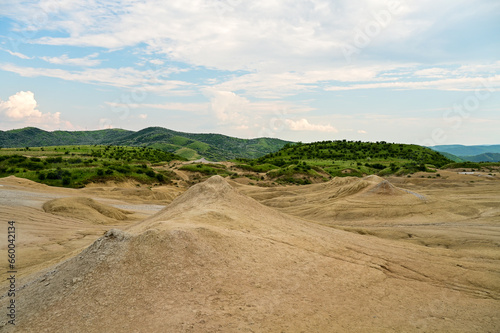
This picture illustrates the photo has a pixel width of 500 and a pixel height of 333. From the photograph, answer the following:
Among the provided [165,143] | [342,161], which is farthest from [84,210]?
[165,143]

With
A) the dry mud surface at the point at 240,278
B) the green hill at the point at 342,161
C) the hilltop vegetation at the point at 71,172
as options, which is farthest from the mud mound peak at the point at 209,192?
the green hill at the point at 342,161

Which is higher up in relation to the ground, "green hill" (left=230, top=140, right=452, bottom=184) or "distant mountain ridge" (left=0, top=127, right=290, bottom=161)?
"distant mountain ridge" (left=0, top=127, right=290, bottom=161)

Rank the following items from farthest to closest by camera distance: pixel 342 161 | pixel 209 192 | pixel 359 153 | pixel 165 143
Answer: pixel 165 143, pixel 359 153, pixel 342 161, pixel 209 192

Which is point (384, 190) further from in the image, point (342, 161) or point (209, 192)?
point (342, 161)

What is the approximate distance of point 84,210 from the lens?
1723 centimetres

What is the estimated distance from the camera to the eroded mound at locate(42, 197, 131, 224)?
16547 mm

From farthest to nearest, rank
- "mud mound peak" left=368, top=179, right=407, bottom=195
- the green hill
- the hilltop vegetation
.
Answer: the green hill
the hilltop vegetation
"mud mound peak" left=368, top=179, right=407, bottom=195

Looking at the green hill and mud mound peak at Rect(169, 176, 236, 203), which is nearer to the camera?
mud mound peak at Rect(169, 176, 236, 203)

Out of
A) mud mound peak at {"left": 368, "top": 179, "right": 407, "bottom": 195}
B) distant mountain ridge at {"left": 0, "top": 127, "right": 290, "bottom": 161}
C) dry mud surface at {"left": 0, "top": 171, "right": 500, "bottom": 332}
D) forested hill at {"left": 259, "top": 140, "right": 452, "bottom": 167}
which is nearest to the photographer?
dry mud surface at {"left": 0, "top": 171, "right": 500, "bottom": 332}

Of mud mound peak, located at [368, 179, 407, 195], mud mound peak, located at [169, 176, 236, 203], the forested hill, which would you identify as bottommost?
mud mound peak, located at [368, 179, 407, 195]

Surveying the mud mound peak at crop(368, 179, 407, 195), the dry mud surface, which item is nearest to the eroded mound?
the dry mud surface

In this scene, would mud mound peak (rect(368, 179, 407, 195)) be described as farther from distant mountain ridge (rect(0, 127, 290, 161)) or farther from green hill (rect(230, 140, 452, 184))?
distant mountain ridge (rect(0, 127, 290, 161))

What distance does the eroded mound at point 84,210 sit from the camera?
651 inches

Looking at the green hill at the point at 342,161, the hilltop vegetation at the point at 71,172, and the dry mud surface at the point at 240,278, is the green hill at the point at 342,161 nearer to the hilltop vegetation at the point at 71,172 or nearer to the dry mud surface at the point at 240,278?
the hilltop vegetation at the point at 71,172
